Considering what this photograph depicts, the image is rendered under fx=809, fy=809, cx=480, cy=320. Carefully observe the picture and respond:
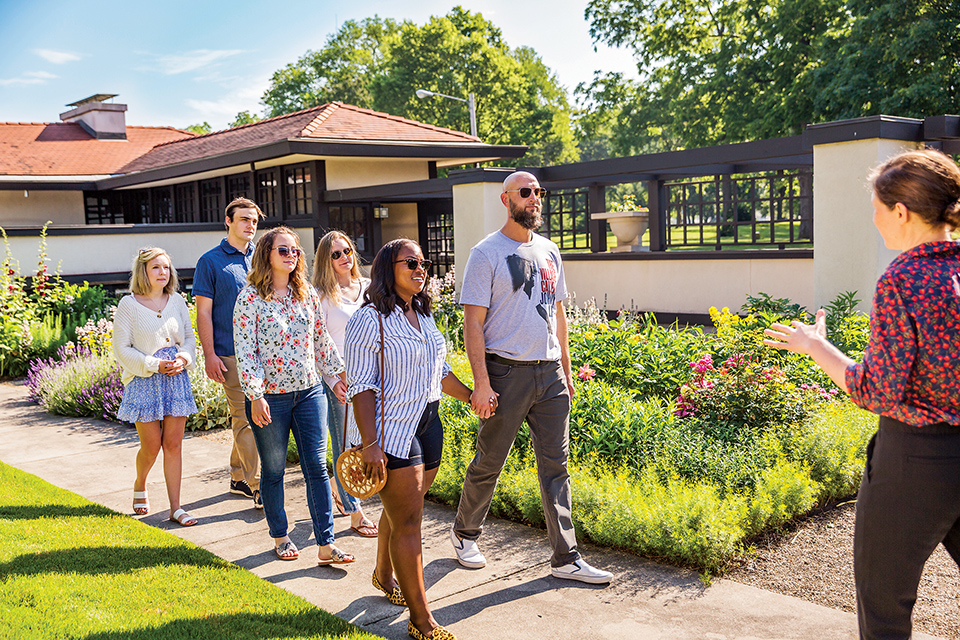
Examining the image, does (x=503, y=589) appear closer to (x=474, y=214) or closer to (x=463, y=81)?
(x=474, y=214)

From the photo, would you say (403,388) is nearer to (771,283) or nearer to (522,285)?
(522,285)

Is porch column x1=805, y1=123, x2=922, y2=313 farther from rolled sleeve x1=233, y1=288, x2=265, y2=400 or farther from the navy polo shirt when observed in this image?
rolled sleeve x1=233, y1=288, x2=265, y2=400

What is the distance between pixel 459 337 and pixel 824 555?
22.0 feet

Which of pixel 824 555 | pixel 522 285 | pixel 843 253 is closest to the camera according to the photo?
pixel 522 285

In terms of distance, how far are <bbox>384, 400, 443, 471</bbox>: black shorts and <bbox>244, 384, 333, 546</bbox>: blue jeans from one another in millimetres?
1223

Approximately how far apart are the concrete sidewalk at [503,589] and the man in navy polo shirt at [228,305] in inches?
20.0

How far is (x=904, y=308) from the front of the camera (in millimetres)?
2461

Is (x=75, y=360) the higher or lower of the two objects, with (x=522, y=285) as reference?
lower

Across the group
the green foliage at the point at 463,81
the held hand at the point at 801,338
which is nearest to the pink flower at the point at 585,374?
the held hand at the point at 801,338

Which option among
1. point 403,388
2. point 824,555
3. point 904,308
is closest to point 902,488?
point 904,308

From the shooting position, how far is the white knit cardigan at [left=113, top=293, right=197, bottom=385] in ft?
18.4

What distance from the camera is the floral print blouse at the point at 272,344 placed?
4598 millimetres

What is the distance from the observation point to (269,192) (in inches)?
808

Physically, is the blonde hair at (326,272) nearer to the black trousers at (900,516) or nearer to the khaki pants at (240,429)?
the khaki pants at (240,429)
